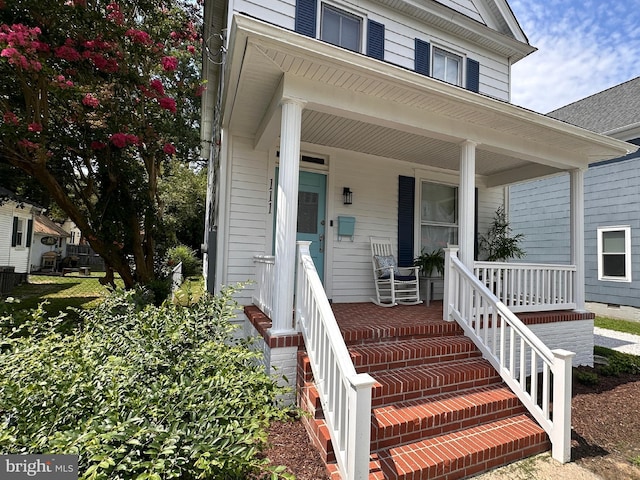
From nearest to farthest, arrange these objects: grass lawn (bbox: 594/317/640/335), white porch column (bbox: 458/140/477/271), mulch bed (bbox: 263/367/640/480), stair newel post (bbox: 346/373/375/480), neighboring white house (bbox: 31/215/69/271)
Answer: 1. stair newel post (bbox: 346/373/375/480)
2. mulch bed (bbox: 263/367/640/480)
3. white porch column (bbox: 458/140/477/271)
4. grass lawn (bbox: 594/317/640/335)
5. neighboring white house (bbox: 31/215/69/271)

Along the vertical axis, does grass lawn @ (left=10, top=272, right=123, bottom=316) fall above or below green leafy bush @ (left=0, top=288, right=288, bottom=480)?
below

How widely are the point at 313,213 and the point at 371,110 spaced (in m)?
2.08

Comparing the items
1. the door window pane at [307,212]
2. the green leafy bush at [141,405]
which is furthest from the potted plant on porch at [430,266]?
the green leafy bush at [141,405]

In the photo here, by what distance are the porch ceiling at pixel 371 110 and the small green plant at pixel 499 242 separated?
133 cm

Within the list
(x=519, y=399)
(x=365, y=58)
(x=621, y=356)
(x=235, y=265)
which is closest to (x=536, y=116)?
(x=365, y=58)

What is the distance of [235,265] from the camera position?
4.92 m

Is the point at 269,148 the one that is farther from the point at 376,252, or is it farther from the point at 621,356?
the point at 621,356

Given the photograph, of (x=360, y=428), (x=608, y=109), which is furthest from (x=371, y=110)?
(x=608, y=109)

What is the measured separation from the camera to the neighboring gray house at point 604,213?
314 inches

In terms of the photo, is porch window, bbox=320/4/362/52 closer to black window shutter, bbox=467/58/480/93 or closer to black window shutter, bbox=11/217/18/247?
black window shutter, bbox=467/58/480/93

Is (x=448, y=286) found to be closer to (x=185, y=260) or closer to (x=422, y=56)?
(x=422, y=56)

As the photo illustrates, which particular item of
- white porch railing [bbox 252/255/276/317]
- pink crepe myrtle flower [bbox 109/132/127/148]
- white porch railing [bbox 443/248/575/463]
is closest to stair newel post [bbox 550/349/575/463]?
white porch railing [bbox 443/248/575/463]

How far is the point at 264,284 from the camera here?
409cm

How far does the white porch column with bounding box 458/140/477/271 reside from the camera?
4.34 m
